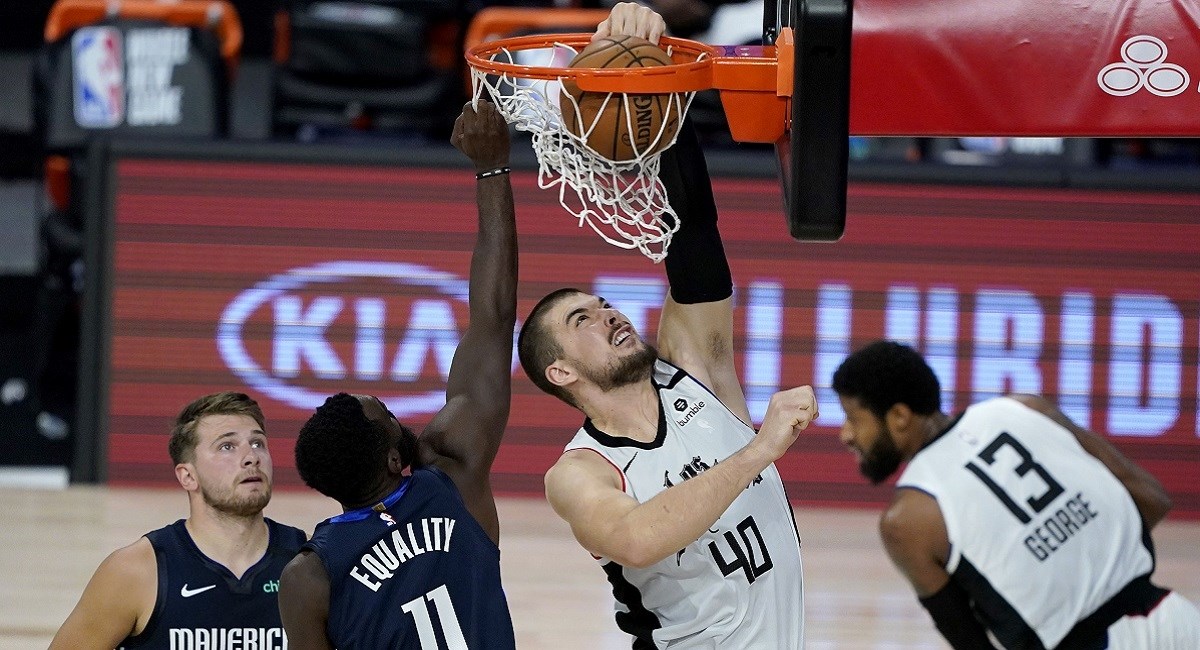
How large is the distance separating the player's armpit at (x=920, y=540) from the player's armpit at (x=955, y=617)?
0.03m

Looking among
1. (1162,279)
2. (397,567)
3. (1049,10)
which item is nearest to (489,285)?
(397,567)

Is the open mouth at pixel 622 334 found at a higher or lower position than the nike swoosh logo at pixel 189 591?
higher

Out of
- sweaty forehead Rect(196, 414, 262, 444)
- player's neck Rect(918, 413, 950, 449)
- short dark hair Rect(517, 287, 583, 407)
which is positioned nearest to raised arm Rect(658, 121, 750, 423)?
short dark hair Rect(517, 287, 583, 407)

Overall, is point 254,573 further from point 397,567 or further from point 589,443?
point 589,443

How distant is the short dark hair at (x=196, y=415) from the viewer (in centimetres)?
412

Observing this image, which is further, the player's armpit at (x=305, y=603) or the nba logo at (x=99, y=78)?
the nba logo at (x=99, y=78)

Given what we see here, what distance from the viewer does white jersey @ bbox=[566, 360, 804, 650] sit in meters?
3.86

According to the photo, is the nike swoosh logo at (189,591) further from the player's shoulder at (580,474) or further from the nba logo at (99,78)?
the nba logo at (99,78)

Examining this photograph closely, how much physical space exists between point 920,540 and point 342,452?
1713mm

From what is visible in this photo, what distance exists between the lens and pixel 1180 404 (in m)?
7.91

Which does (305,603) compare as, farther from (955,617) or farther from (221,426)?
(955,617)

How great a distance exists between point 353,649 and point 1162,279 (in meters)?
5.64

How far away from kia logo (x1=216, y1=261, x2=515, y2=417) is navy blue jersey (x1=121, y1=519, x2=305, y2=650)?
12.7 feet

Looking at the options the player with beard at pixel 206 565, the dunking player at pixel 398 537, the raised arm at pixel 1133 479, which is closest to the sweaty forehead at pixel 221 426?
the player with beard at pixel 206 565
